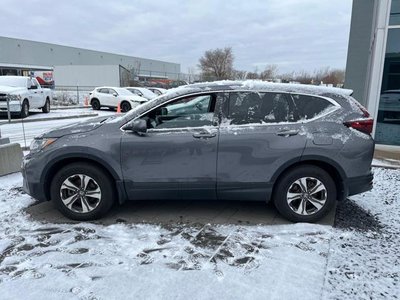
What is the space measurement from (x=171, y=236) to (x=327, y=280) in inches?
66.2

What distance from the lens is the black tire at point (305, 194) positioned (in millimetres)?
4098

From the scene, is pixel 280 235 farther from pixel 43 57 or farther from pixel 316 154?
pixel 43 57

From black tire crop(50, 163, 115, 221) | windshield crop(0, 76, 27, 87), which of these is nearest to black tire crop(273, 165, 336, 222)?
black tire crop(50, 163, 115, 221)

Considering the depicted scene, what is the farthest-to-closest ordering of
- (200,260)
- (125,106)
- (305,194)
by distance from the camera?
1. (125,106)
2. (305,194)
3. (200,260)

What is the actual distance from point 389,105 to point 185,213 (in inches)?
268

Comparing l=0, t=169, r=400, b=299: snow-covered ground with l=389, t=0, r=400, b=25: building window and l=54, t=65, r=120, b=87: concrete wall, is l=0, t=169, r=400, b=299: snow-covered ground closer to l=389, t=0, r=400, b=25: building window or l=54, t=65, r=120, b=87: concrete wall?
l=389, t=0, r=400, b=25: building window

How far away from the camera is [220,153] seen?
405 cm

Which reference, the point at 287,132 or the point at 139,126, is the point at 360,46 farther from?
the point at 139,126

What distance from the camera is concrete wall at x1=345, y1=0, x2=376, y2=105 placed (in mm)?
10781

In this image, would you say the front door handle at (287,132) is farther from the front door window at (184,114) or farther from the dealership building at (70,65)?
the dealership building at (70,65)

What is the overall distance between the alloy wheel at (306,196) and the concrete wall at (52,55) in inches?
2201

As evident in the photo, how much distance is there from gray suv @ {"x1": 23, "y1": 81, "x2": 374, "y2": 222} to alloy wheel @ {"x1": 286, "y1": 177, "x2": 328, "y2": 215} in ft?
0.04

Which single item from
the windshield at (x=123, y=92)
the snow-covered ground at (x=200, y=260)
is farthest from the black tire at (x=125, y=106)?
the snow-covered ground at (x=200, y=260)

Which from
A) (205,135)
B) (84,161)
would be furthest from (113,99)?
(205,135)
